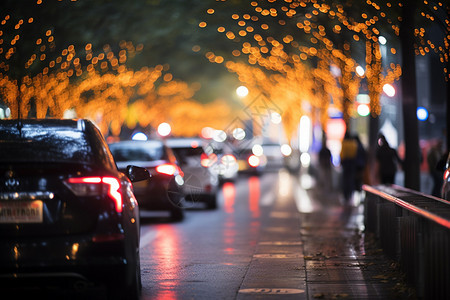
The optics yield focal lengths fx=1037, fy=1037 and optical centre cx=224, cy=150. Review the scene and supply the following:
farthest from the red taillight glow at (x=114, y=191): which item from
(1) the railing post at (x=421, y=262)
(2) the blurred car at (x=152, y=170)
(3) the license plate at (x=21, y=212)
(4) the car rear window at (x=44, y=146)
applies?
(2) the blurred car at (x=152, y=170)

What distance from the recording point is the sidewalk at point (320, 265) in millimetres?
9867

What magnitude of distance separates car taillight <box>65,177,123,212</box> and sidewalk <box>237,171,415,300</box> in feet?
6.77

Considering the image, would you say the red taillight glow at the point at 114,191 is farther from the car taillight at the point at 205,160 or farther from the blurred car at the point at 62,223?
the car taillight at the point at 205,160

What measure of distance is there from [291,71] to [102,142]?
31.3 metres

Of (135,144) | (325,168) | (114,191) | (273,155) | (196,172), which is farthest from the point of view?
(273,155)

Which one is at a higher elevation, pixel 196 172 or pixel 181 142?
pixel 181 142

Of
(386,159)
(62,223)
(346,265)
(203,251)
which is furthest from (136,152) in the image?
(62,223)

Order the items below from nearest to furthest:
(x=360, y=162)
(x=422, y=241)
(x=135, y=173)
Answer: (x=422, y=241)
(x=135, y=173)
(x=360, y=162)

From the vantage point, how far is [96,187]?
315 inches

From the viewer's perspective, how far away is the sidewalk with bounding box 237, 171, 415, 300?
9867mm

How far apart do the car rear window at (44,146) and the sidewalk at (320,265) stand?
2.33m

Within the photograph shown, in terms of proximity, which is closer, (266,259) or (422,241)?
(422,241)

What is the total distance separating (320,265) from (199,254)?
2105mm

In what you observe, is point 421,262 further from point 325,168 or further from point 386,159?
point 325,168
